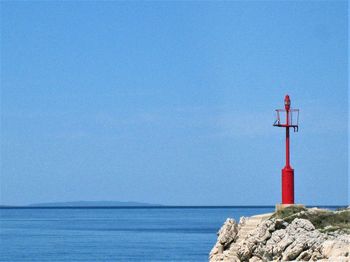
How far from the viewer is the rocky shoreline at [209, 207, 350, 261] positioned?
942 inches

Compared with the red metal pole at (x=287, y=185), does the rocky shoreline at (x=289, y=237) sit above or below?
below

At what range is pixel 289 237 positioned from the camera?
25297 millimetres

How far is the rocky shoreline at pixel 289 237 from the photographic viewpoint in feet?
78.5

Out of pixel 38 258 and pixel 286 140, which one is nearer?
pixel 286 140

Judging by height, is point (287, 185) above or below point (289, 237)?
above

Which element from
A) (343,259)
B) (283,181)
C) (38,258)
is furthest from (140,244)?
(343,259)

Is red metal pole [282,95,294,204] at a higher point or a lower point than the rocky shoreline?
higher

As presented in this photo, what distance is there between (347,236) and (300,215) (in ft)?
12.2

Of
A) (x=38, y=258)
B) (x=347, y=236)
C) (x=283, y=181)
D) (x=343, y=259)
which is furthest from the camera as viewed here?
(x=38, y=258)

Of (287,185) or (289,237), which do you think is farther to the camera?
(287,185)

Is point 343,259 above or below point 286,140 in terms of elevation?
below

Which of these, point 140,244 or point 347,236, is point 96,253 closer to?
point 140,244

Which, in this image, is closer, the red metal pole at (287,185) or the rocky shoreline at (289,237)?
the rocky shoreline at (289,237)

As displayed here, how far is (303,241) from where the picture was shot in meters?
24.7
